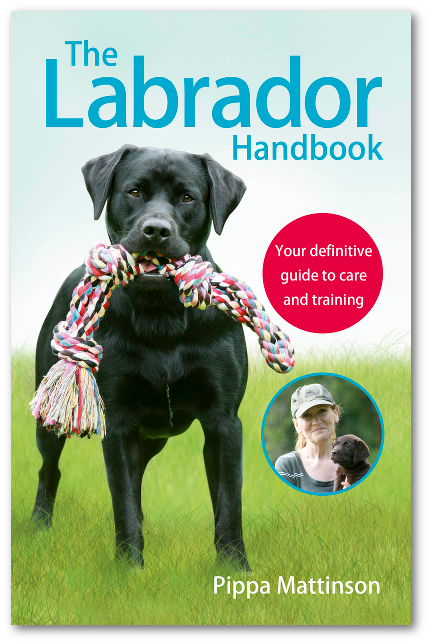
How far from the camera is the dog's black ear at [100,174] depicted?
119 inches

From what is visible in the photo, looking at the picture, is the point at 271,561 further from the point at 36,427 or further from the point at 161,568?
the point at 36,427

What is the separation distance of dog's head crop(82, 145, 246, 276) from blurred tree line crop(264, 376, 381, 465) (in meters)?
0.84

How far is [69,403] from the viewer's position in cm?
259

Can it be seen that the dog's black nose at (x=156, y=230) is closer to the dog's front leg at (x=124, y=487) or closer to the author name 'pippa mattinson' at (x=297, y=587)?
the dog's front leg at (x=124, y=487)

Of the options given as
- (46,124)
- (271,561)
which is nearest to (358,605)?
(271,561)

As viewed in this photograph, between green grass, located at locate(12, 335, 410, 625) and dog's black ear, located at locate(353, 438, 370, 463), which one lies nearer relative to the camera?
green grass, located at locate(12, 335, 410, 625)

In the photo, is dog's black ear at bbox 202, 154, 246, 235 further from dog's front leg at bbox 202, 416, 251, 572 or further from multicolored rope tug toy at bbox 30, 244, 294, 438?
dog's front leg at bbox 202, 416, 251, 572

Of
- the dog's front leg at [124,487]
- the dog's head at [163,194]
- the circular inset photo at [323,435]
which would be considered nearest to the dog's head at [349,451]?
the circular inset photo at [323,435]

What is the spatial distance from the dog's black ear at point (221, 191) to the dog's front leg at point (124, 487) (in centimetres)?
98

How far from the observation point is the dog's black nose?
277cm

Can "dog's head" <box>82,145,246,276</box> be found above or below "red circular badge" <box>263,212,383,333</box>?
above

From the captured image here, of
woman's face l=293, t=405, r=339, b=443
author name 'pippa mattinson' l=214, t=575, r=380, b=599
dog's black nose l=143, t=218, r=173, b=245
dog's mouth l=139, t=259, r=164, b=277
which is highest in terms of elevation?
dog's black nose l=143, t=218, r=173, b=245

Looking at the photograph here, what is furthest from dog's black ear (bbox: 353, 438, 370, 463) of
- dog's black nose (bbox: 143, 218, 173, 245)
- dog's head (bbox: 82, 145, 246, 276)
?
dog's black nose (bbox: 143, 218, 173, 245)

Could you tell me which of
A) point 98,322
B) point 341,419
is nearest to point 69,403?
point 98,322
